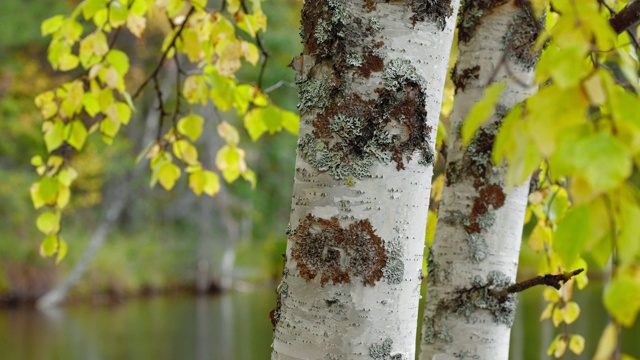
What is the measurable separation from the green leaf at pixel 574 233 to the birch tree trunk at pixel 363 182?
1.35 ft

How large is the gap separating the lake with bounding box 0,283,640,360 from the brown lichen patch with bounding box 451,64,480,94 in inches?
208

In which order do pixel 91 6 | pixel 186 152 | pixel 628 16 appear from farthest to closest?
pixel 186 152, pixel 91 6, pixel 628 16

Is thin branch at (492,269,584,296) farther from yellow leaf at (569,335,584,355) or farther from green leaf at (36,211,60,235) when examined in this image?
green leaf at (36,211,60,235)

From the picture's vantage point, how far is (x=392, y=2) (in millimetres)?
1031

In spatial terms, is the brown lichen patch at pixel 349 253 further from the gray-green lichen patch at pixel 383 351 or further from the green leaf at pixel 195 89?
the green leaf at pixel 195 89

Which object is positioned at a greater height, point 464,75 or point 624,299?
point 464,75

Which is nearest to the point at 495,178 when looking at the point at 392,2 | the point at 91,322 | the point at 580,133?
the point at 392,2

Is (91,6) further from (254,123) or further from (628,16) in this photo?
(628,16)

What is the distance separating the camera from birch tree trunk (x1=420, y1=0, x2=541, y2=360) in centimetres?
149

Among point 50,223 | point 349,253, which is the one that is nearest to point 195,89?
point 50,223

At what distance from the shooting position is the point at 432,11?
3.43 ft

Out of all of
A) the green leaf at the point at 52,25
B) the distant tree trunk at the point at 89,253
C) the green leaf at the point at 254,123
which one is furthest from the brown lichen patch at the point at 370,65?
the distant tree trunk at the point at 89,253

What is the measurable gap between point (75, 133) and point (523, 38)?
115 centimetres

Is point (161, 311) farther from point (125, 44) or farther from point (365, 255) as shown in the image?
point (365, 255)
